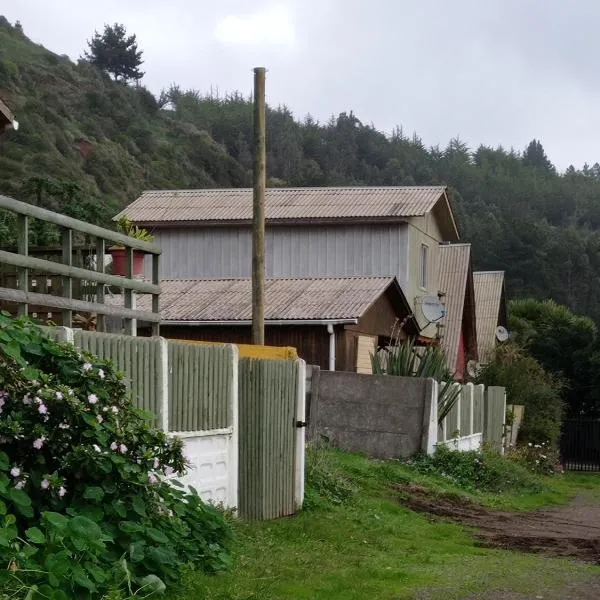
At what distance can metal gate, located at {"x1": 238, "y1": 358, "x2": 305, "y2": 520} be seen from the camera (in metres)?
12.6

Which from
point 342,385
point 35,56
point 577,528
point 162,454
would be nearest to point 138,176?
point 35,56

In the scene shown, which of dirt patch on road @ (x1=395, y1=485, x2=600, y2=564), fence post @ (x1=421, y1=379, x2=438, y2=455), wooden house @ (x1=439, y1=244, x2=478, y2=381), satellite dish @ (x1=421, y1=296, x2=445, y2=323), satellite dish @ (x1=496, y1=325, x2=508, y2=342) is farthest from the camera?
satellite dish @ (x1=496, y1=325, x2=508, y2=342)

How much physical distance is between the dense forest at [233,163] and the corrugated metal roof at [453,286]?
11425 millimetres

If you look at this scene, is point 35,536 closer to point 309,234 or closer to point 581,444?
point 309,234

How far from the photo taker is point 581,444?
3897cm

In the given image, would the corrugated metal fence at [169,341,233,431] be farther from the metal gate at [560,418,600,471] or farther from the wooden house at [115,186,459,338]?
the metal gate at [560,418,600,471]

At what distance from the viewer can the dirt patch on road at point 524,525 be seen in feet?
43.7

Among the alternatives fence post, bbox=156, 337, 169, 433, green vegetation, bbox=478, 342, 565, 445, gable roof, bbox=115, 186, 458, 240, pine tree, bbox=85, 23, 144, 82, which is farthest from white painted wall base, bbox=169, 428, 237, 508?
pine tree, bbox=85, 23, 144, 82

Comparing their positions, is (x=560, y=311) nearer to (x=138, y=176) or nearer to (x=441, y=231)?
(x=441, y=231)

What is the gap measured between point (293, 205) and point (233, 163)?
6125cm

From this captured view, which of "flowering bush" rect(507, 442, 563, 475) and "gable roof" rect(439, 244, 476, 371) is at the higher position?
"gable roof" rect(439, 244, 476, 371)

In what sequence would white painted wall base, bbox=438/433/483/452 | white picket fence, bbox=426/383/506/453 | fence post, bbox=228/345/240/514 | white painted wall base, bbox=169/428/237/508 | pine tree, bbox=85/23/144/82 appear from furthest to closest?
pine tree, bbox=85/23/144/82 < white painted wall base, bbox=438/433/483/452 < white picket fence, bbox=426/383/506/453 < fence post, bbox=228/345/240/514 < white painted wall base, bbox=169/428/237/508

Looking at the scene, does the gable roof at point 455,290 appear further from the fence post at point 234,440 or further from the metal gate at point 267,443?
the fence post at point 234,440

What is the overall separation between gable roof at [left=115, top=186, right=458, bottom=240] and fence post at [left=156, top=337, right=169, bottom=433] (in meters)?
21.4
